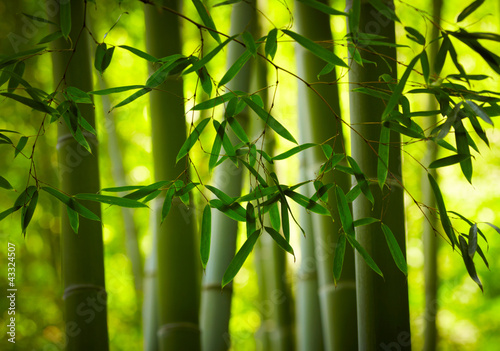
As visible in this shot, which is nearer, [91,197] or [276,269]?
[91,197]

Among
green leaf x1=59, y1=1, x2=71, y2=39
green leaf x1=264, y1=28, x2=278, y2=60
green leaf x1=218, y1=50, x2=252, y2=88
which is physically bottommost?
green leaf x1=218, y1=50, x2=252, y2=88

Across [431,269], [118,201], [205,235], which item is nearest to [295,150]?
[205,235]

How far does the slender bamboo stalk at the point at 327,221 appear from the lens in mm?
1589

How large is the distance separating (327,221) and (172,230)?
50 cm

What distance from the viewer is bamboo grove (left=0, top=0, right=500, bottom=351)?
1.12 metres

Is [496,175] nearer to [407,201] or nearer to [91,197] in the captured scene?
[407,201]

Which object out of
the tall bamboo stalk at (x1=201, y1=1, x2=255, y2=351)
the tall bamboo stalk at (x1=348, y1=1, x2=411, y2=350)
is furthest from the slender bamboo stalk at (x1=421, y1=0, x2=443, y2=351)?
the tall bamboo stalk at (x1=348, y1=1, x2=411, y2=350)

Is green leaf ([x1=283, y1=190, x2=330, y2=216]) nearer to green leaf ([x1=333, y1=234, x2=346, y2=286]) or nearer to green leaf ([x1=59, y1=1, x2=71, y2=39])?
green leaf ([x1=333, y1=234, x2=346, y2=286])

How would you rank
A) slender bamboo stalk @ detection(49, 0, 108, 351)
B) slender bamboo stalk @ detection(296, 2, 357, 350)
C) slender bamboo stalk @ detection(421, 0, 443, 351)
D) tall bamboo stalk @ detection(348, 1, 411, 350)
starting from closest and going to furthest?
tall bamboo stalk @ detection(348, 1, 411, 350)
slender bamboo stalk @ detection(49, 0, 108, 351)
slender bamboo stalk @ detection(296, 2, 357, 350)
slender bamboo stalk @ detection(421, 0, 443, 351)

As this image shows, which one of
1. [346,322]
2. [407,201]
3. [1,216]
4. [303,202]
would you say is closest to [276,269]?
[346,322]

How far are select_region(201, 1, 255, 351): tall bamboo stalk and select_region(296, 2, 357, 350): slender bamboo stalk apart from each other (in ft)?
0.71

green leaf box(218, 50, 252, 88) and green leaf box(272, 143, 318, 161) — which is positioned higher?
green leaf box(218, 50, 252, 88)

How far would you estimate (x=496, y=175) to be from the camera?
3.74 m

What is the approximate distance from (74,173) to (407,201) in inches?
117
